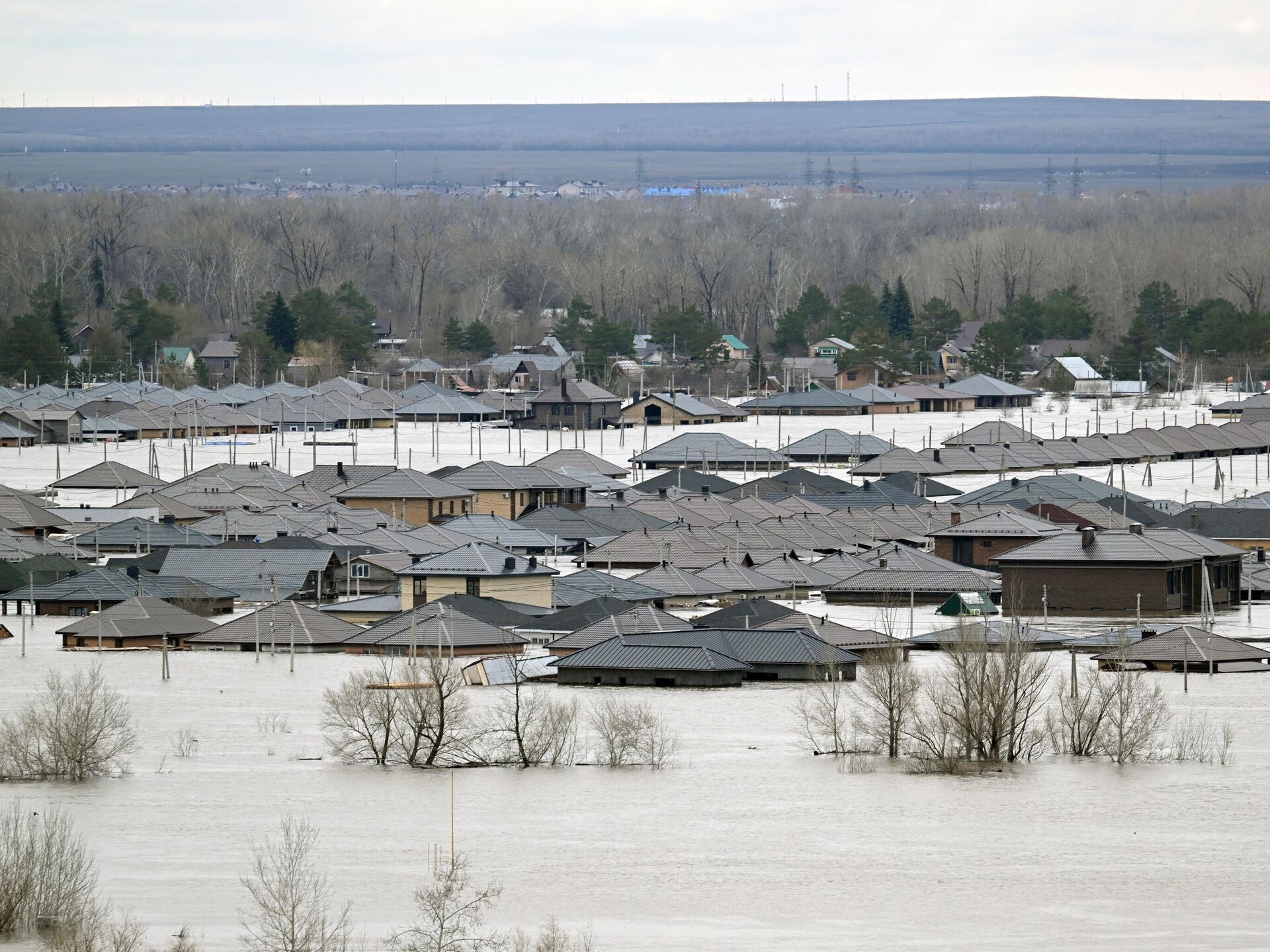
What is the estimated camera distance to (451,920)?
25.1 metres

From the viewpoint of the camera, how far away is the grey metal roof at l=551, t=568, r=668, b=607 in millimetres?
53781

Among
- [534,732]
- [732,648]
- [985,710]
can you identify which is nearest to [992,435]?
[732,648]

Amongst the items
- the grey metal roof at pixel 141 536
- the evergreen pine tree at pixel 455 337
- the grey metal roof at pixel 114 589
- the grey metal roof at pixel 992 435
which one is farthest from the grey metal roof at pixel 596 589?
the evergreen pine tree at pixel 455 337

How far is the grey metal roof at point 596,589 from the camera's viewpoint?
2117 inches

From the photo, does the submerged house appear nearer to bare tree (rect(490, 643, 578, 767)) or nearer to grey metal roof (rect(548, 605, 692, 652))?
grey metal roof (rect(548, 605, 692, 652))

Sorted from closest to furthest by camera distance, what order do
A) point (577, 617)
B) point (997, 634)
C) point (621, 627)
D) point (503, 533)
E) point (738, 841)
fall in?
point (738, 841)
point (997, 634)
point (621, 627)
point (577, 617)
point (503, 533)

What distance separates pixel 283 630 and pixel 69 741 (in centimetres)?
1506

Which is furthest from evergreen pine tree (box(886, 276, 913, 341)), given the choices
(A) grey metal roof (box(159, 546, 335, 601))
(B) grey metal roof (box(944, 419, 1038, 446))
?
(A) grey metal roof (box(159, 546, 335, 601))

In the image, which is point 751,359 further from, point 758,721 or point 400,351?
point 758,721

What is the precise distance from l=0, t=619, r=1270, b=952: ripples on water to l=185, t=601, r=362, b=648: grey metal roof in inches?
353

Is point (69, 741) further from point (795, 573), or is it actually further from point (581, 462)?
point (581, 462)

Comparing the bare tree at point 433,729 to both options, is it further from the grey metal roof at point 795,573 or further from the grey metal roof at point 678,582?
the grey metal roof at point 795,573

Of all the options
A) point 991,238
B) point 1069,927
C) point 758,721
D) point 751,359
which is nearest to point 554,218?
point 991,238

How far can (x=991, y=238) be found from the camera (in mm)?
153750
